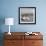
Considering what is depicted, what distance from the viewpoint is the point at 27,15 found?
4.52 metres

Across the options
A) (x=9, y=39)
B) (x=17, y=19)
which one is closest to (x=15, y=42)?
(x=9, y=39)

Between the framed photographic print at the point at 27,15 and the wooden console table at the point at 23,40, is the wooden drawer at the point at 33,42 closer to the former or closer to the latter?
the wooden console table at the point at 23,40

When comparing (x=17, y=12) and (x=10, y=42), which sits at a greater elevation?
(x=17, y=12)

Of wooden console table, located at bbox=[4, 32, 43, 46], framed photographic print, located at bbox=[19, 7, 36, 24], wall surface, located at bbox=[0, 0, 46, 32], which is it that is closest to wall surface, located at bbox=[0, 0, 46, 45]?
wall surface, located at bbox=[0, 0, 46, 32]

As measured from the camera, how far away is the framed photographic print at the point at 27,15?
4.49m

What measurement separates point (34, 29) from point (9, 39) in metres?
1.02

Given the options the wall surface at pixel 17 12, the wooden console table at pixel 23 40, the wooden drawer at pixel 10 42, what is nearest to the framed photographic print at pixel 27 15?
the wall surface at pixel 17 12

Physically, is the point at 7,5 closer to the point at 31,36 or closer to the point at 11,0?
the point at 11,0

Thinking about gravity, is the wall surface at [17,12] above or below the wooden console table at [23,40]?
above

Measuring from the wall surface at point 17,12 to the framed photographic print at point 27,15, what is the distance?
0.10 meters

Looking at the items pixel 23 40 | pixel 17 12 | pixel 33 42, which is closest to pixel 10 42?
pixel 23 40

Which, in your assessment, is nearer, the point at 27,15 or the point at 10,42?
the point at 10,42

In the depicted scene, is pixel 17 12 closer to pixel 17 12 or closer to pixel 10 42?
pixel 17 12

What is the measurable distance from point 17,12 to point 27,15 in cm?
35
